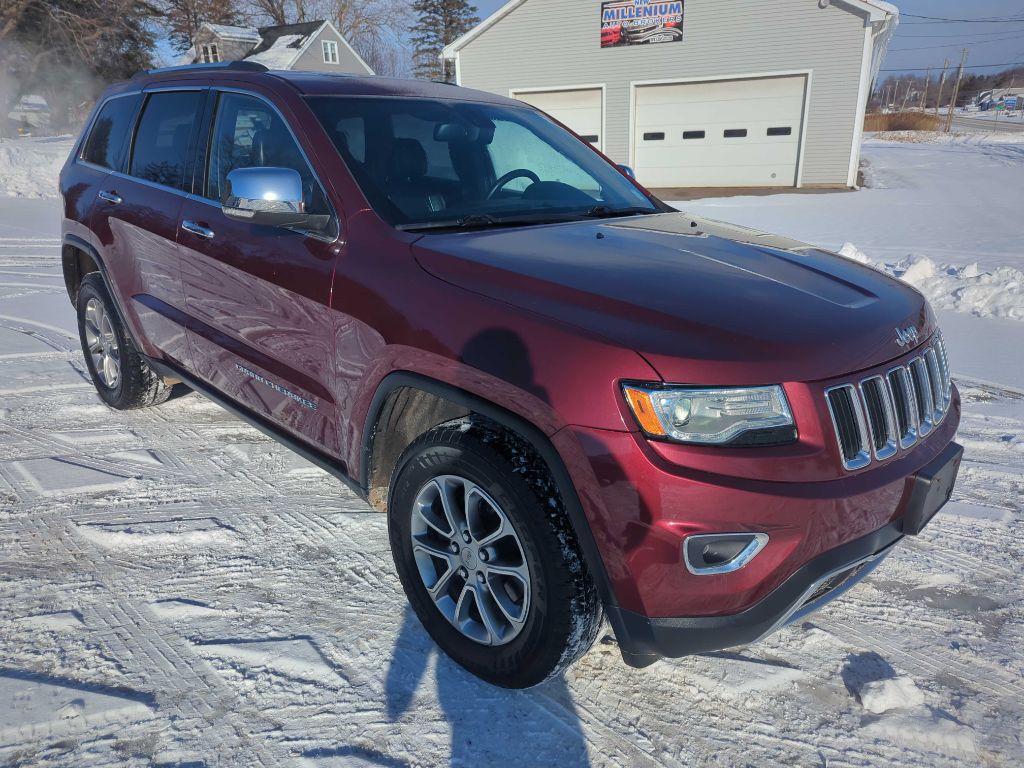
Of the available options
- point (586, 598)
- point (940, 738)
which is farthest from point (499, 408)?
point (940, 738)

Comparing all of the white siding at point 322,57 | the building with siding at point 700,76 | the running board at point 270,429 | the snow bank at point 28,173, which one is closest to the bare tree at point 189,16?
the white siding at point 322,57

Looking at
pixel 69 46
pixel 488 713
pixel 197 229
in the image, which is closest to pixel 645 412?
pixel 488 713

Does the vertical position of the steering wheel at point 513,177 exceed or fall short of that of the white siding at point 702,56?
it falls short

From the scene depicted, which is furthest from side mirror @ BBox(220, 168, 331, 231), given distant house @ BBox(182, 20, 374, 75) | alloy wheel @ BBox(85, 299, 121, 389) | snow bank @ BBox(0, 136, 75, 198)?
distant house @ BBox(182, 20, 374, 75)

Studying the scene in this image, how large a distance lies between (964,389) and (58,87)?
40065 millimetres

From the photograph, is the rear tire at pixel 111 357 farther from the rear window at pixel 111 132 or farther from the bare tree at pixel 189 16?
the bare tree at pixel 189 16

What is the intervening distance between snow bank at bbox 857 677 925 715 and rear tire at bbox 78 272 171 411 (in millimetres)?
3941

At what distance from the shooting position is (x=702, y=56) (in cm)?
1800

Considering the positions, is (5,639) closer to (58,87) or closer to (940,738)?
(940,738)

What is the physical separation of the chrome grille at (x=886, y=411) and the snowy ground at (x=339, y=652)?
0.82 metres

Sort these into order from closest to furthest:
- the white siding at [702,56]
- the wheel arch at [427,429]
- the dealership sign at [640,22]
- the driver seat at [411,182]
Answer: the wheel arch at [427,429], the driver seat at [411,182], the white siding at [702,56], the dealership sign at [640,22]

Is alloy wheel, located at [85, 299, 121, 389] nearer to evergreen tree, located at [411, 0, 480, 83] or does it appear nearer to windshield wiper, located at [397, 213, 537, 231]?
windshield wiper, located at [397, 213, 537, 231]

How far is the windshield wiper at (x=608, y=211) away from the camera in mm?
3191

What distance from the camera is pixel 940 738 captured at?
2.19 meters
